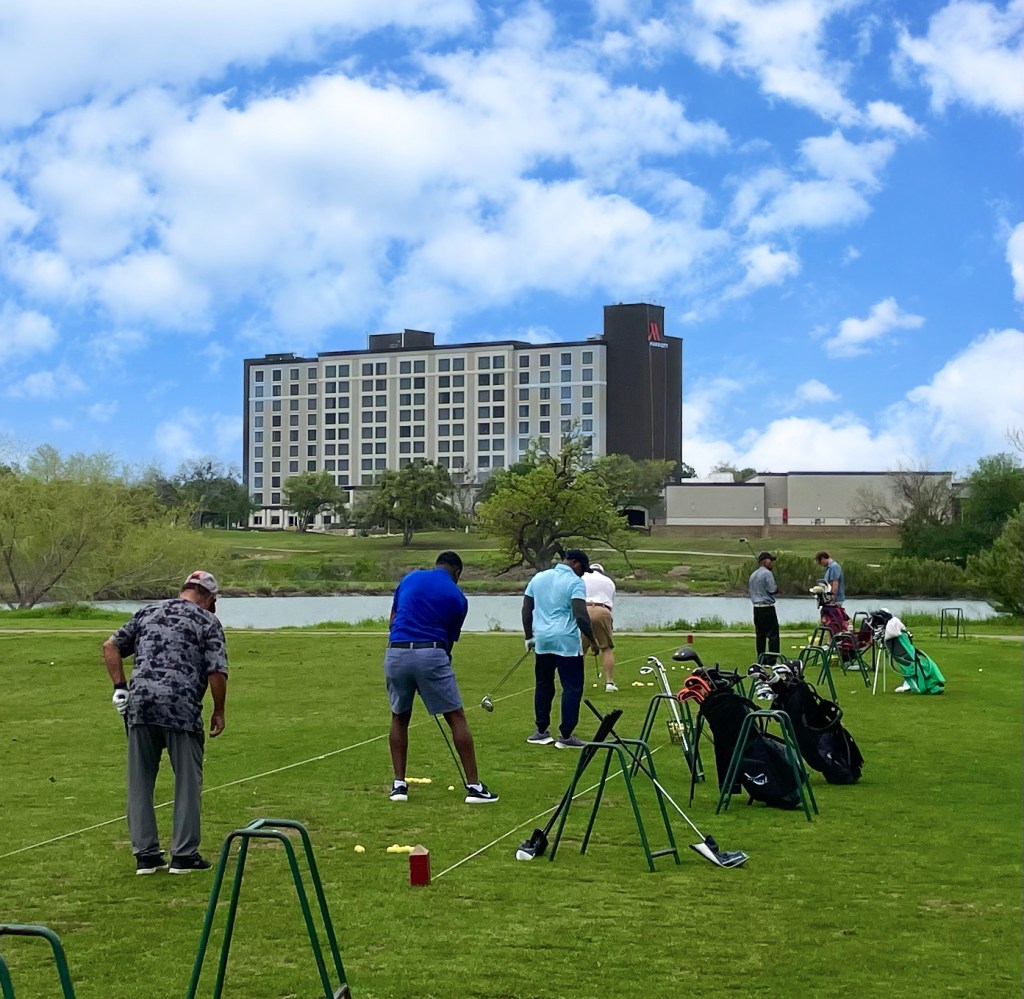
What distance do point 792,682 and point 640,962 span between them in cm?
577

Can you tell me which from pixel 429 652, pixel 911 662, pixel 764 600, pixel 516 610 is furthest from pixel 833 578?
pixel 516 610

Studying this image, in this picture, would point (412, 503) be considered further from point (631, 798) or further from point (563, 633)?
point (631, 798)

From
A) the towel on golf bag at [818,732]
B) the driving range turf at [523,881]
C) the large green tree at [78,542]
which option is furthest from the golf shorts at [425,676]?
the large green tree at [78,542]

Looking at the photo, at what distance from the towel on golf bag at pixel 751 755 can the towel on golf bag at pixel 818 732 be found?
83cm

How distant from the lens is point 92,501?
60188mm

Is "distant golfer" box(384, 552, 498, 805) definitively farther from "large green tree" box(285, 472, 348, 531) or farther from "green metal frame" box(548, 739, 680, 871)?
"large green tree" box(285, 472, 348, 531)

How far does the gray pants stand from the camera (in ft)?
30.1

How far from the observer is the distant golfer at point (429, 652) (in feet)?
37.5

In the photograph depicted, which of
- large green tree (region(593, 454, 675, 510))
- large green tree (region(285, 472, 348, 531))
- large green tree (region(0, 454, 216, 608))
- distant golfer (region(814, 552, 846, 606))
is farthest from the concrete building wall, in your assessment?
distant golfer (region(814, 552, 846, 606))

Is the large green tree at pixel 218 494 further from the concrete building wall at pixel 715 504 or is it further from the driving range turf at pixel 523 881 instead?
the driving range turf at pixel 523 881

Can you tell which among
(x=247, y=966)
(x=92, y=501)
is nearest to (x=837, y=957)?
(x=247, y=966)

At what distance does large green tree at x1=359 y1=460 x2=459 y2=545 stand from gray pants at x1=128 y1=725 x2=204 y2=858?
123 meters

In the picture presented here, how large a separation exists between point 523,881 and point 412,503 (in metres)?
126

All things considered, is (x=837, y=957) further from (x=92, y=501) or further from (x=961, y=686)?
(x=92, y=501)
